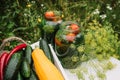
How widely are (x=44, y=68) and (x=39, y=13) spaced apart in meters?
1.97

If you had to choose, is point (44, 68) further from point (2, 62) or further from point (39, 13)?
point (39, 13)

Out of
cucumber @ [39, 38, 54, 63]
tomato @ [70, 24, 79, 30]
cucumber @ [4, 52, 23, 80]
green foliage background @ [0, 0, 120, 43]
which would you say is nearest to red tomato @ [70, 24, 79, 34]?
tomato @ [70, 24, 79, 30]

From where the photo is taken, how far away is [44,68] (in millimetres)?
1837

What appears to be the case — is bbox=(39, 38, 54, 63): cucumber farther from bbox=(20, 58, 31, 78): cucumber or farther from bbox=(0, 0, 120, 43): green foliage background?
bbox=(0, 0, 120, 43): green foliage background

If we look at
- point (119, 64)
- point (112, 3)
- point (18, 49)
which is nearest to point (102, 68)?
point (119, 64)

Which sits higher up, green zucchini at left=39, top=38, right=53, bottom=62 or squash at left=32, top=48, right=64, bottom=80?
squash at left=32, top=48, right=64, bottom=80

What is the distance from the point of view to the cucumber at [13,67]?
182 centimetres

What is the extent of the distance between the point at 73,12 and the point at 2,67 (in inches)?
75.1

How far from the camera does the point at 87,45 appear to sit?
224cm

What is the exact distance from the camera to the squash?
1.79m

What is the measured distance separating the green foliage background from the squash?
1481mm

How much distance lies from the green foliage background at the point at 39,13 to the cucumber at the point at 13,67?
1.46 metres

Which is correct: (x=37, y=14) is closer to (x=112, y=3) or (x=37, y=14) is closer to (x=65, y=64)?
(x=112, y=3)

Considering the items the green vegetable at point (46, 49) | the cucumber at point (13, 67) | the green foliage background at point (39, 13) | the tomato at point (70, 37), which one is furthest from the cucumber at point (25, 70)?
the green foliage background at point (39, 13)
